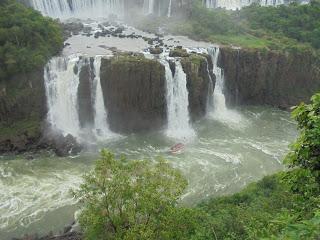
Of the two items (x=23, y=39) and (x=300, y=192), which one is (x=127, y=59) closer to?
(x=23, y=39)

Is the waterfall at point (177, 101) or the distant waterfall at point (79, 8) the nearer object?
the waterfall at point (177, 101)

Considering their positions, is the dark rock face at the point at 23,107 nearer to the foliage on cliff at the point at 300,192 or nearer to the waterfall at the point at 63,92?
the waterfall at the point at 63,92

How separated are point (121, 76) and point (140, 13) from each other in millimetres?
22649

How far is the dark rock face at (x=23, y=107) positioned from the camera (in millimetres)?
27906

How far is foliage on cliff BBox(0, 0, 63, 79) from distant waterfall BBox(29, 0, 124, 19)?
10.3 m

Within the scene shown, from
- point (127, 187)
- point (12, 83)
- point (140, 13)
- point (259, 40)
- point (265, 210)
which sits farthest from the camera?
point (140, 13)

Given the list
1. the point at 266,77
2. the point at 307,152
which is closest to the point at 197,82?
the point at 266,77

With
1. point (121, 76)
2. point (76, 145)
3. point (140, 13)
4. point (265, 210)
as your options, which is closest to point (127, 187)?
point (265, 210)

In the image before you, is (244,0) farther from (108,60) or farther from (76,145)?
(76,145)

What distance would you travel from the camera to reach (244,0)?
54.7 metres

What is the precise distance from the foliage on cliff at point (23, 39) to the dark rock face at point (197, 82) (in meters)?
10.00

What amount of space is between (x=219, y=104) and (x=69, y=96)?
11.6 m

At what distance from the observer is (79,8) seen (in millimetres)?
47906

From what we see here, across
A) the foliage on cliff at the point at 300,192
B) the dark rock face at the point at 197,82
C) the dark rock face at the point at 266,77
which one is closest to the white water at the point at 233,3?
the dark rock face at the point at 266,77
